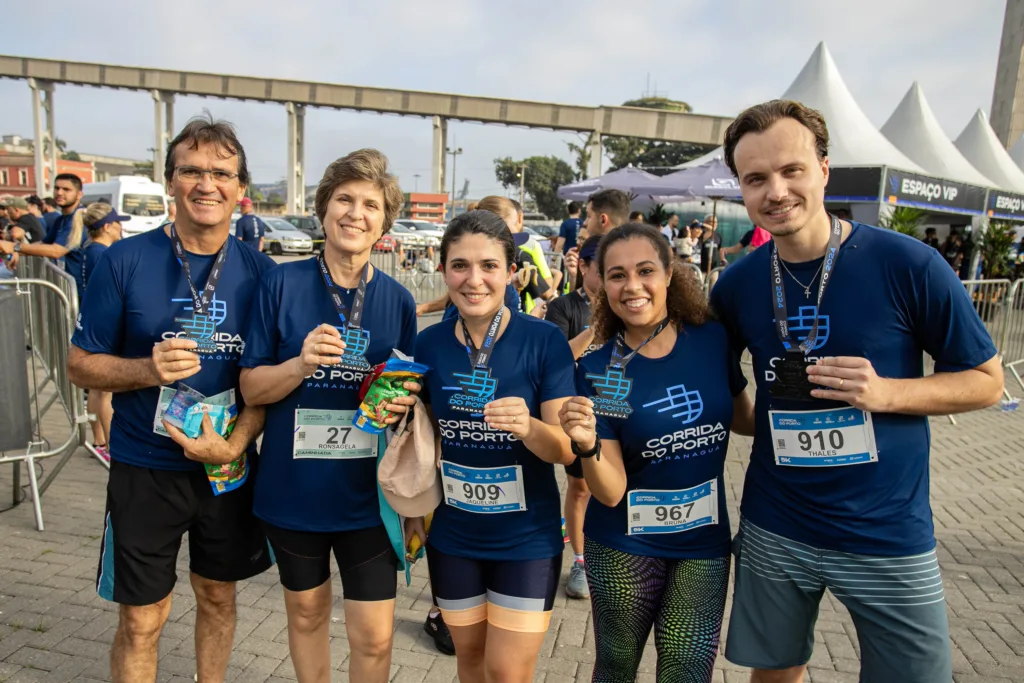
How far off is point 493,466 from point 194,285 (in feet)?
4.08

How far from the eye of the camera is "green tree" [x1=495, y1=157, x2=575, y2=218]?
75625 mm

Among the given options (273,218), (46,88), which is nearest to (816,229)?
(273,218)

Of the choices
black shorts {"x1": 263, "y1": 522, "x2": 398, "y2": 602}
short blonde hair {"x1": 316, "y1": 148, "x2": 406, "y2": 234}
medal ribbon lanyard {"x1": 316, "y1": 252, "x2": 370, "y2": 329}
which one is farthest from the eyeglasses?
black shorts {"x1": 263, "y1": 522, "x2": 398, "y2": 602}

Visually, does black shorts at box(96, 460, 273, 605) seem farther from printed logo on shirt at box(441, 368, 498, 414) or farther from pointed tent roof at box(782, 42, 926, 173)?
pointed tent roof at box(782, 42, 926, 173)

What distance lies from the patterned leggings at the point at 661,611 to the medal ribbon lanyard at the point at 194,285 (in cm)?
160

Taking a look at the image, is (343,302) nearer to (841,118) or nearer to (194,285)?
(194,285)

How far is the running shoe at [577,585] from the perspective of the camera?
12.1 feet

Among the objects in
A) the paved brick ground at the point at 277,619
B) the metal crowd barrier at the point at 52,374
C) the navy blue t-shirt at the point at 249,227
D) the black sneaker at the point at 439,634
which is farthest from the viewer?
the navy blue t-shirt at the point at 249,227

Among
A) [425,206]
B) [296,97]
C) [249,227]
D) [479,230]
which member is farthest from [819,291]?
[425,206]

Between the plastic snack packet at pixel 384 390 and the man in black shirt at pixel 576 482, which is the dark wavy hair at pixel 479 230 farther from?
the man in black shirt at pixel 576 482

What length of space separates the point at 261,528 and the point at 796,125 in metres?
2.26

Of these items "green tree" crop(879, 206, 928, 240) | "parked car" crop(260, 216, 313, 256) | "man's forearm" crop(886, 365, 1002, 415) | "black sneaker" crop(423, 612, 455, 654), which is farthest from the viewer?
"parked car" crop(260, 216, 313, 256)

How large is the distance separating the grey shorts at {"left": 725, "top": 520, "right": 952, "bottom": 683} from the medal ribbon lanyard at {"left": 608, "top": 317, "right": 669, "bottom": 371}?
67cm

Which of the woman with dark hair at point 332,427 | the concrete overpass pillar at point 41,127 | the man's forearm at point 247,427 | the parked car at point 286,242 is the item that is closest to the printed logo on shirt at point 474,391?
the woman with dark hair at point 332,427
